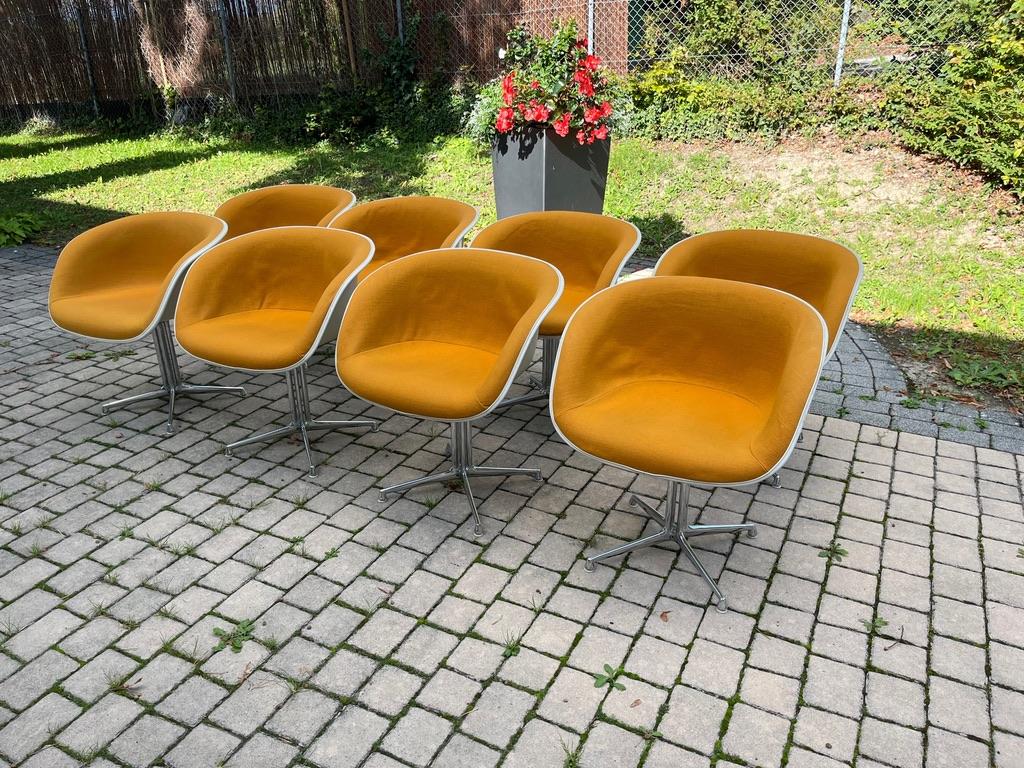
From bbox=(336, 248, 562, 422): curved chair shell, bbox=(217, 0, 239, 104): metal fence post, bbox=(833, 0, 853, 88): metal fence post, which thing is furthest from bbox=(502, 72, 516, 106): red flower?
bbox=(217, 0, 239, 104): metal fence post

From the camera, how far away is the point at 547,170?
555 cm

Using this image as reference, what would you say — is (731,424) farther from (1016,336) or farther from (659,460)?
(1016,336)

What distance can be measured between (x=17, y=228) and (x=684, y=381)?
7.12m

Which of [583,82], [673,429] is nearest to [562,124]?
[583,82]

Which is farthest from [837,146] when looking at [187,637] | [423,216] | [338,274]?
[187,637]

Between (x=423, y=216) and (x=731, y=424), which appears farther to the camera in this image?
(x=423, y=216)

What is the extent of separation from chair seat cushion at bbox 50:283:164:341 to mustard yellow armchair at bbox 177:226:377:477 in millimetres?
241

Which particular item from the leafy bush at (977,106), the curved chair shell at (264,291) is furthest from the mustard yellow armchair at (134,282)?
the leafy bush at (977,106)

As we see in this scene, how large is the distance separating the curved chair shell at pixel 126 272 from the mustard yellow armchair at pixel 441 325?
113 centimetres

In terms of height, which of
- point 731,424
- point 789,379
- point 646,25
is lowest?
point 731,424

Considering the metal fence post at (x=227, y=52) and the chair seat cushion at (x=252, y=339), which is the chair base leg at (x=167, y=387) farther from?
the metal fence post at (x=227, y=52)

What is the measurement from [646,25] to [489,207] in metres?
3.23

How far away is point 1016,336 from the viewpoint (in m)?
4.93

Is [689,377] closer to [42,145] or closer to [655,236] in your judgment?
[655,236]
